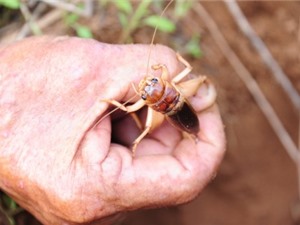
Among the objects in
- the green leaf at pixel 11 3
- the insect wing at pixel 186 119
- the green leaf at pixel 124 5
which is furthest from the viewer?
the green leaf at pixel 124 5

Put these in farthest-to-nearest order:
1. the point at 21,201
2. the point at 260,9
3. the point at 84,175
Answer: the point at 260,9, the point at 21,201, the point at 84,175

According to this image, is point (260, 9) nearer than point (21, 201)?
No

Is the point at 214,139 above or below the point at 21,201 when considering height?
below

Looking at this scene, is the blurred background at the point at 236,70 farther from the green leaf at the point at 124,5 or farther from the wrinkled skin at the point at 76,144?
the wrinkled skin at the point at 76,144

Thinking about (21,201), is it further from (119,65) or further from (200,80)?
(200,80)

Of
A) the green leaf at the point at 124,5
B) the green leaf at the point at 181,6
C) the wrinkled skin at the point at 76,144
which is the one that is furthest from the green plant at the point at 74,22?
the wrinkled skin at the point at 76,144

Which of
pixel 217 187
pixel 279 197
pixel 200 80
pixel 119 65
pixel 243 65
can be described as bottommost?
pixel 279 197

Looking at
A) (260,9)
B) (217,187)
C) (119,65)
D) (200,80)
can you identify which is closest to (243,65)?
(260,9)
